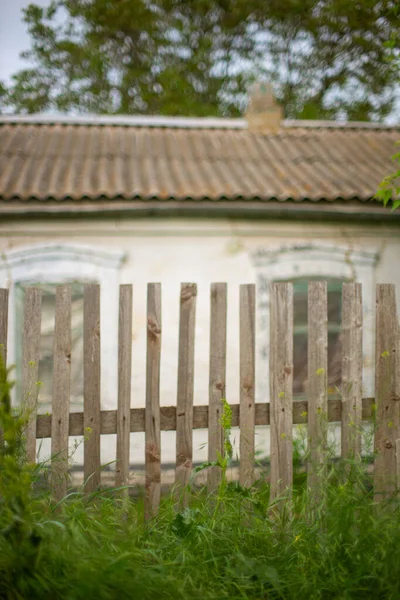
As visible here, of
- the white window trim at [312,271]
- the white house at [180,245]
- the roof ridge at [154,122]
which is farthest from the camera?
the roof ridge at [154,122]

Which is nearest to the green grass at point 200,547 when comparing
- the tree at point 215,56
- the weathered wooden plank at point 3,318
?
the weathered wooden plank at point 3,318

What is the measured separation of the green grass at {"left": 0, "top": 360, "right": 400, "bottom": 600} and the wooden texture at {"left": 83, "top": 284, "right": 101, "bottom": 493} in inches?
6.5

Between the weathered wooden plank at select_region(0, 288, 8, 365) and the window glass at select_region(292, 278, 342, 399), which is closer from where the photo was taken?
the weathered wooden plank at select_region(0, 288, 8, 365)

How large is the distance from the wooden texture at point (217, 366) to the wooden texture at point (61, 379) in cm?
78

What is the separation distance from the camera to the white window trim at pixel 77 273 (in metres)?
5.57

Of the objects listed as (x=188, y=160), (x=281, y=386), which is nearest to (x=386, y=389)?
(x=281, y=386)

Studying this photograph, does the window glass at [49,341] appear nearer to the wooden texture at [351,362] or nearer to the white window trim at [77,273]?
the white window trim at [77,273]

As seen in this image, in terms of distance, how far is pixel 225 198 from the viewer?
552 cm

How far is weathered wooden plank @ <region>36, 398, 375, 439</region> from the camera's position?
9.53 ft

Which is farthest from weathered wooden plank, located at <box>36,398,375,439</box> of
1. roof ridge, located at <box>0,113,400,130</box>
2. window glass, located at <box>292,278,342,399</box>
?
roof ridge, located at <box>0,113,400,130</box>

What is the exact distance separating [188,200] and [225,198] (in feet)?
1.26

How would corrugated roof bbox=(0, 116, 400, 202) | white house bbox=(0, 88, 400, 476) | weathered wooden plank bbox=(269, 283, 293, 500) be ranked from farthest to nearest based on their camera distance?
corrugated roof bbox=(0, 116, 400, 202), white house bbox=(0, 88, 400, 476), weathered wooden plank bbox=(269, 283, 293, 500)

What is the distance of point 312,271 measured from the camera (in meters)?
5.87

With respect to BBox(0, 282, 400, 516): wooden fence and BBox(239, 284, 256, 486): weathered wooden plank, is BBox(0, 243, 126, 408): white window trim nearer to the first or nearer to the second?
BBox(0, 282, 400, 516): wooden fence
